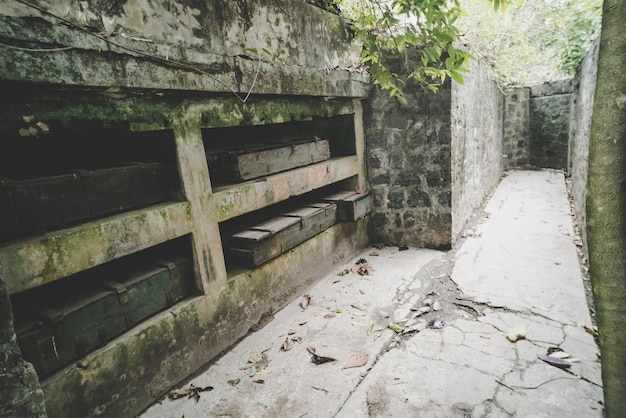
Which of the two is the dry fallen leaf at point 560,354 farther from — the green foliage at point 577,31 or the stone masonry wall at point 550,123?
the stone masonry wall at point 550,123

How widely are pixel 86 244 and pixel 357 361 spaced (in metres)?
1.91

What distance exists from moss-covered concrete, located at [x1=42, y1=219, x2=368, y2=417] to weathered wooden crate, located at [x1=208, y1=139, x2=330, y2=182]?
0.83 m

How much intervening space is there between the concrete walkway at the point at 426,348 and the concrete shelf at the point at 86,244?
1.07 meters

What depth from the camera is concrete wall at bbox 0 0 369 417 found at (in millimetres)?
1572

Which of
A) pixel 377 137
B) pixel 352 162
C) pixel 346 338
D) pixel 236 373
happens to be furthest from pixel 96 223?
pixel 377 137

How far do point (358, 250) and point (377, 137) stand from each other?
1.50m

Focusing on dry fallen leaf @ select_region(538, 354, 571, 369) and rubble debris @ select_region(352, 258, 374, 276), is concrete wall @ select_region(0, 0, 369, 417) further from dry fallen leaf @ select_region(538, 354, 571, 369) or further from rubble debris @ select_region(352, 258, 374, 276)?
dry fallen leaf @ select_region(538, 354, 571, 369)

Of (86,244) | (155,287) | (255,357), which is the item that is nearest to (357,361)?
(255,357)

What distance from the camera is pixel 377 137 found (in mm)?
4301

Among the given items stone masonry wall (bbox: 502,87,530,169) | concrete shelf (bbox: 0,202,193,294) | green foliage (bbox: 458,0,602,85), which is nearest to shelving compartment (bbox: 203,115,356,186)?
concrete shelf (bbox: 0,202,193,294)

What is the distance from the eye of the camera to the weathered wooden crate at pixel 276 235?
2744 millimetres

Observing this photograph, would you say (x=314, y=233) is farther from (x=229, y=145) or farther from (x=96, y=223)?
(x=96, y=223)

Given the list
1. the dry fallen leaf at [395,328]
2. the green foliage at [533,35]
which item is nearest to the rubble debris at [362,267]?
the dry fallen leaf at [395,328]

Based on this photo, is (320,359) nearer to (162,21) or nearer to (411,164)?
(162,21)
